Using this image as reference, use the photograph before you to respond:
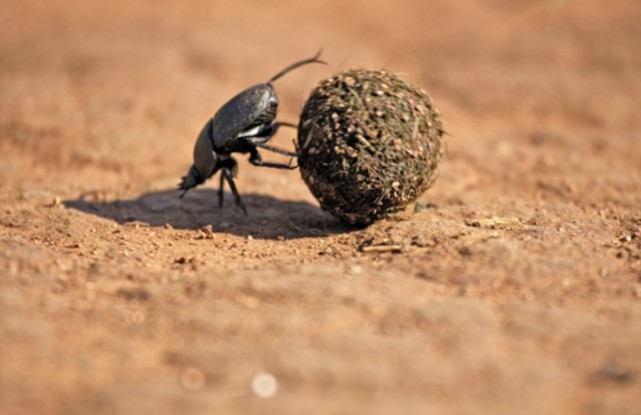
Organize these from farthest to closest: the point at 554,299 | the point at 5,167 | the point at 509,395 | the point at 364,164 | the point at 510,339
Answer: the point at 5,167, the point at 364,164, the point at 554,299, the point at 510,339, the point at 509,395

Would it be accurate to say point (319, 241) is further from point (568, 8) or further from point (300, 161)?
point (568, 8)

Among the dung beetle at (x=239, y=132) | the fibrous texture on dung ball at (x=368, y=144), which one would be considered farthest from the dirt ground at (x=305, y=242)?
the dung beetle at (x=239, y=132)

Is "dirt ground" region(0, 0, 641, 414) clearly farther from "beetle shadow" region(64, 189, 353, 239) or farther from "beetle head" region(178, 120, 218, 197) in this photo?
"beetle head" region(178, 120, 218, 197)

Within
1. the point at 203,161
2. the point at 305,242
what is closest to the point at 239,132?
the point at 203,161

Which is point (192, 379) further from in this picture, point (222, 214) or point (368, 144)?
point (222, 214)

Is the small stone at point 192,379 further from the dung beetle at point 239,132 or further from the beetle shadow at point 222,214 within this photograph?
the dung beetle at point 239,132

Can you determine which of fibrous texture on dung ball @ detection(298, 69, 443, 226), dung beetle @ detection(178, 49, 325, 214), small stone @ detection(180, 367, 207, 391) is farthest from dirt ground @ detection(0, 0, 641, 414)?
dung beetle @ detection(178, 49, 325, 214)

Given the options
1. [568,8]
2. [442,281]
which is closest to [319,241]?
[442,281]
